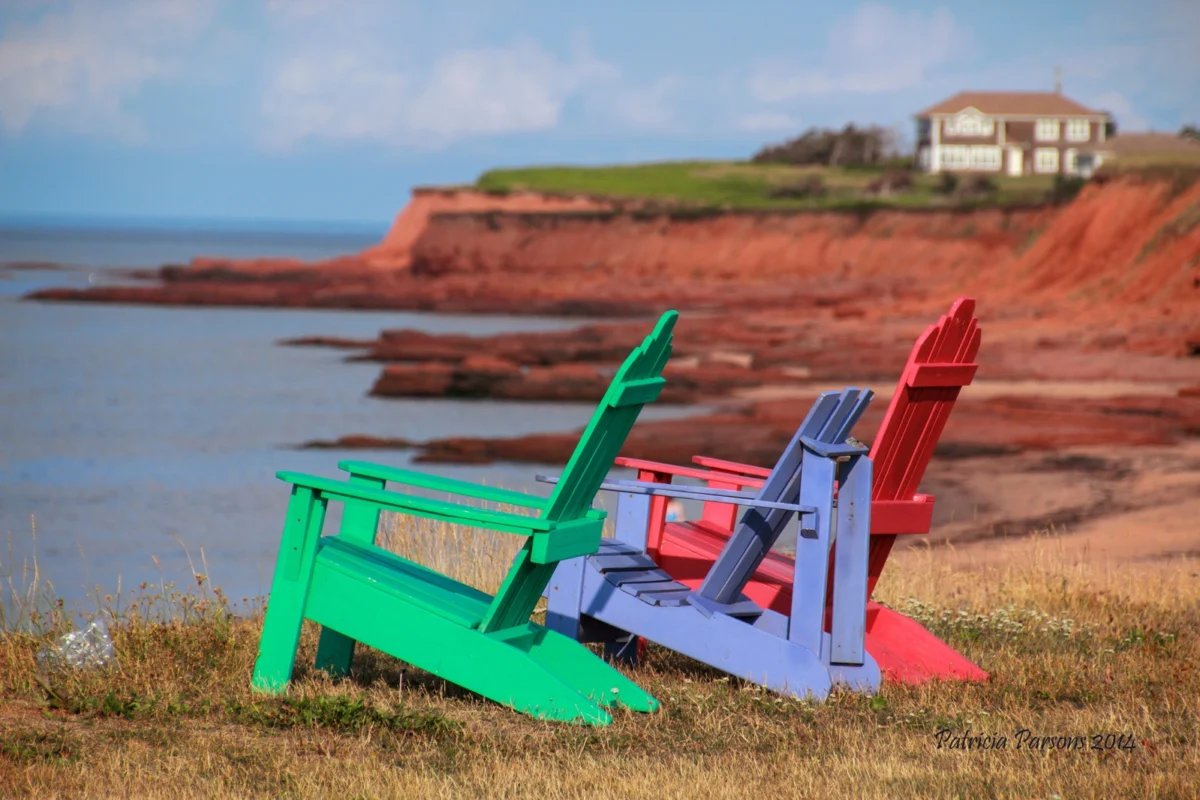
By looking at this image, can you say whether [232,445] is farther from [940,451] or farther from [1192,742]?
[1192,742]

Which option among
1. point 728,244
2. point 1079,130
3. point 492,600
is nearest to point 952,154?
point 1079,130

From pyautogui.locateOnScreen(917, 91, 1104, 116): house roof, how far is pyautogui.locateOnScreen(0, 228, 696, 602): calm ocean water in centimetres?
5060

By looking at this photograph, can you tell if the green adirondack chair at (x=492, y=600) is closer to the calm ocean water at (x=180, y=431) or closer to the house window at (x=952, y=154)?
the calm ocean water at (x=180, y=431)

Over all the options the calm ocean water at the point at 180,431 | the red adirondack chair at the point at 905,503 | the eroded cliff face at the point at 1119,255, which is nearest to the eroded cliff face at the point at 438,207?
the calm ocean water at the point at 180,431

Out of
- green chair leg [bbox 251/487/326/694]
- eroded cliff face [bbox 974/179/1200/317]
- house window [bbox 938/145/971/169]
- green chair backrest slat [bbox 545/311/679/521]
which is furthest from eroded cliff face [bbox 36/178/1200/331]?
house window [bbox 938/145/971/169]

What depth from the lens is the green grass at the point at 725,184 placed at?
224 feet

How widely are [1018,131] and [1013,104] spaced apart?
6.04 ft

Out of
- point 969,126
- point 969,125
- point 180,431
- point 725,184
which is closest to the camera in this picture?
point 180,431

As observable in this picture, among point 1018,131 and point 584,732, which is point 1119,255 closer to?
point 584,732

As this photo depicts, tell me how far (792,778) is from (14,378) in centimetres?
3769

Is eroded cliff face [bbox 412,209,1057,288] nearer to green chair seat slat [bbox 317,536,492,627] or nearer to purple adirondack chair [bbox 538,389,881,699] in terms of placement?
purple adirondack chair [bbox 538,389,881,699]

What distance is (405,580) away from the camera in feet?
16.2

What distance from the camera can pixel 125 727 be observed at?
4566 millimetres

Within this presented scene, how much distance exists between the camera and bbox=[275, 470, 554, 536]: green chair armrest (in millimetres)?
4508
